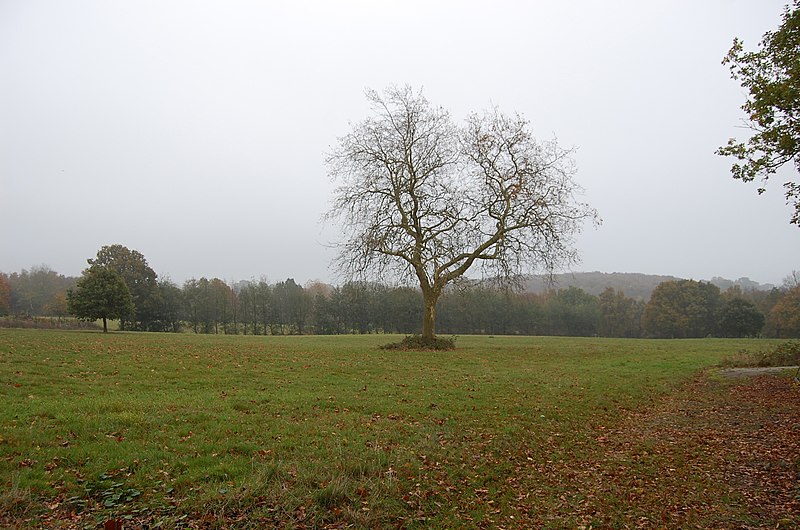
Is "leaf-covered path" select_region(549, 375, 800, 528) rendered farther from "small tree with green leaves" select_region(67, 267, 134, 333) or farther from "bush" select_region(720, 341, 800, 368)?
"small tree with green leaves" select_region(67, 267, 134, 333)

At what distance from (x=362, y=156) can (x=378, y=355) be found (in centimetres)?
1207

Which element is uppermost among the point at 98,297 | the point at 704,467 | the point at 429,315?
the point at 98,297

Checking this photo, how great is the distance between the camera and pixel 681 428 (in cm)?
1059

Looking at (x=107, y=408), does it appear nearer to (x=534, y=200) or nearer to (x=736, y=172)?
(x=736, y=172)

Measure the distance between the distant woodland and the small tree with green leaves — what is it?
19333 mm

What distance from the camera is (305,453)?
7.36m

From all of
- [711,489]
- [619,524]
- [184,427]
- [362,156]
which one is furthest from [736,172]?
[362,156]

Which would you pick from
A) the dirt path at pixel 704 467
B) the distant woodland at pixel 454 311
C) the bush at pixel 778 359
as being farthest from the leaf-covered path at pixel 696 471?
the distant woodland at pixel 454 311

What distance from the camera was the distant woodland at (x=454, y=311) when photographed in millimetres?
69750

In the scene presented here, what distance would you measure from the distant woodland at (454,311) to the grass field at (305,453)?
56274 mm

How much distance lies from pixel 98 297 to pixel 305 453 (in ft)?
150

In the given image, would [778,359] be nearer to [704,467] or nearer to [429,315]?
[429,315]

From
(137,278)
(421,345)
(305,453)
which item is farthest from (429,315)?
(137,278)

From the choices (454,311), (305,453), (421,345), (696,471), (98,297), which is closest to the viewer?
(305,453)
